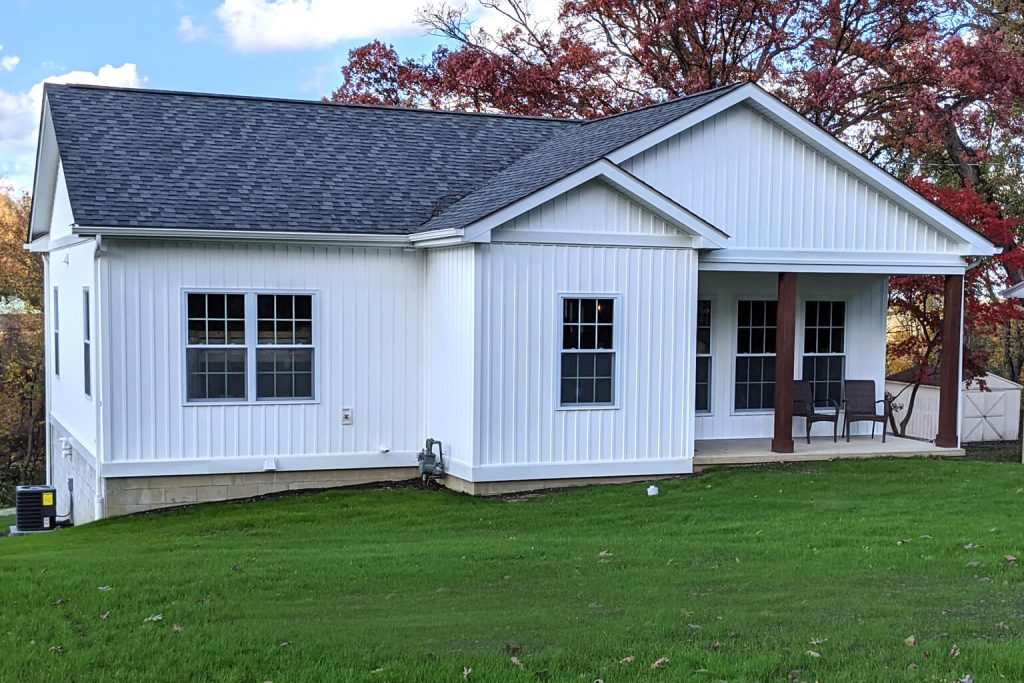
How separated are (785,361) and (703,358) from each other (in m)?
1.58

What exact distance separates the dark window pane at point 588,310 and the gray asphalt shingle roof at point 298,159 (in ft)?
5.20

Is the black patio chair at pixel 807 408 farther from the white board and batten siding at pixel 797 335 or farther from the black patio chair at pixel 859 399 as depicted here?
the white board and batten siding at pixel 797 335

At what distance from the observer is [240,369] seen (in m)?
14.0

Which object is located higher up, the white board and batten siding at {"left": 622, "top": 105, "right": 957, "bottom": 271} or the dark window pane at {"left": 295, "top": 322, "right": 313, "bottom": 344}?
the white board and batten siding at {"left": 622, "top": 105, "right": 957, "bottom": 271}

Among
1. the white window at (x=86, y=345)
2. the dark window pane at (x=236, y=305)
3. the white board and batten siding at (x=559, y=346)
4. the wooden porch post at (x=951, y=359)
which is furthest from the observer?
the wooden porch post at (x=951, y=359)

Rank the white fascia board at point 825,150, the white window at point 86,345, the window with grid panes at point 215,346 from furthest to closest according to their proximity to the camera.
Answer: the white window at point 86,345 → the white fascia board at point 825,150 → the window with grid panes at point 215,346

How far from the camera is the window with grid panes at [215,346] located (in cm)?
1382

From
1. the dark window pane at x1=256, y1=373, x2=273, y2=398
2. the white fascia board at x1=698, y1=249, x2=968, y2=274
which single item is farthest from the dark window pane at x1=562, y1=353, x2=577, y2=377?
the dark window pane at x1=256, y1=373, x2=273, y2=398

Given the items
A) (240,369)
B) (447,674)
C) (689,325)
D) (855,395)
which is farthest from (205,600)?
(855,395)

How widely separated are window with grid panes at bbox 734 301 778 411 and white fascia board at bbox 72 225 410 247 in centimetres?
550

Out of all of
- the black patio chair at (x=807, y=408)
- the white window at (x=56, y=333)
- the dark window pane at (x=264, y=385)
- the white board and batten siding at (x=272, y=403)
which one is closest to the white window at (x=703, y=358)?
the black patio chair at (x=807, y=408)

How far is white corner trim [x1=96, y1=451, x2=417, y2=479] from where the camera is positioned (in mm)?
13680

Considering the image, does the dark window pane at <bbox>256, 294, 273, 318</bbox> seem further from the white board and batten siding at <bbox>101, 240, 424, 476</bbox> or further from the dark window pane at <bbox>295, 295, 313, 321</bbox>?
the dark window pane at <bbox>295, 295, 313, 321</bbox>

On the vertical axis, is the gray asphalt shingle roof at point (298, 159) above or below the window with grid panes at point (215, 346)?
above
